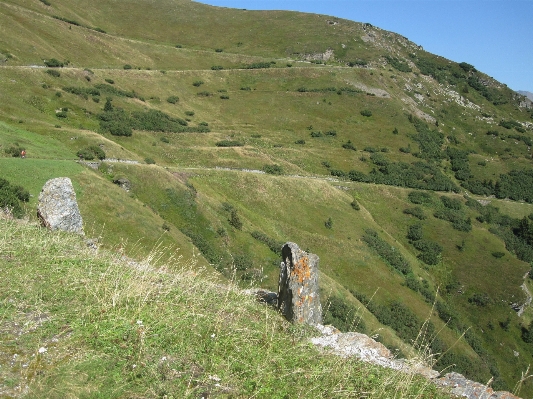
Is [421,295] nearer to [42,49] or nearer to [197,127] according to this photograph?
[197,127]

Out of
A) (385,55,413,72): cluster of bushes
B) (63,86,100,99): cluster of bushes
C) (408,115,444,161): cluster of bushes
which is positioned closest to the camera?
(63,86,100,99): cluster of bushes

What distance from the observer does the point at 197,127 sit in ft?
289

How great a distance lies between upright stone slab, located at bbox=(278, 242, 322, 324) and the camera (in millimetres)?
12297

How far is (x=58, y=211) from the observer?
16.9m

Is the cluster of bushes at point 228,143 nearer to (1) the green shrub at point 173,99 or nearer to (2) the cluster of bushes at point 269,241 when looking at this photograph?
(1) the green shrub at point 173,99

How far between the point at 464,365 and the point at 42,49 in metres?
93.4

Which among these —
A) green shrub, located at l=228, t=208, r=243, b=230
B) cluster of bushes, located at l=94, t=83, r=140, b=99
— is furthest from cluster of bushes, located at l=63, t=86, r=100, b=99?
green shrub, located at l=228, t=208, r=243, b=230

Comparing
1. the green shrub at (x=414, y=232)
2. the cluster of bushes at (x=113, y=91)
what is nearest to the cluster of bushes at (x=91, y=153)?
the cluster of bushes at (x=113, y=91)

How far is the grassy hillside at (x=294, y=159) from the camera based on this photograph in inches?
1658

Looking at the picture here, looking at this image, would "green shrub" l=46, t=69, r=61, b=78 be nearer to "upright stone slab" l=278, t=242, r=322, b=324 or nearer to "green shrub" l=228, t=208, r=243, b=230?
"green shrub" l=228, t=208, r=243, b=230

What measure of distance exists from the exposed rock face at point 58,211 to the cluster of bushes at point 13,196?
6.85 m

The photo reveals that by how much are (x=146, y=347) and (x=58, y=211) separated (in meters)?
11.6

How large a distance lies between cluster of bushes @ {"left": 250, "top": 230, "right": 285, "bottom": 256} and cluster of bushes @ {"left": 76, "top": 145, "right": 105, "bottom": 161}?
1975 cm

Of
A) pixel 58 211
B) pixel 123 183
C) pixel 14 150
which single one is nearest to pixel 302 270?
pixel 58 211
